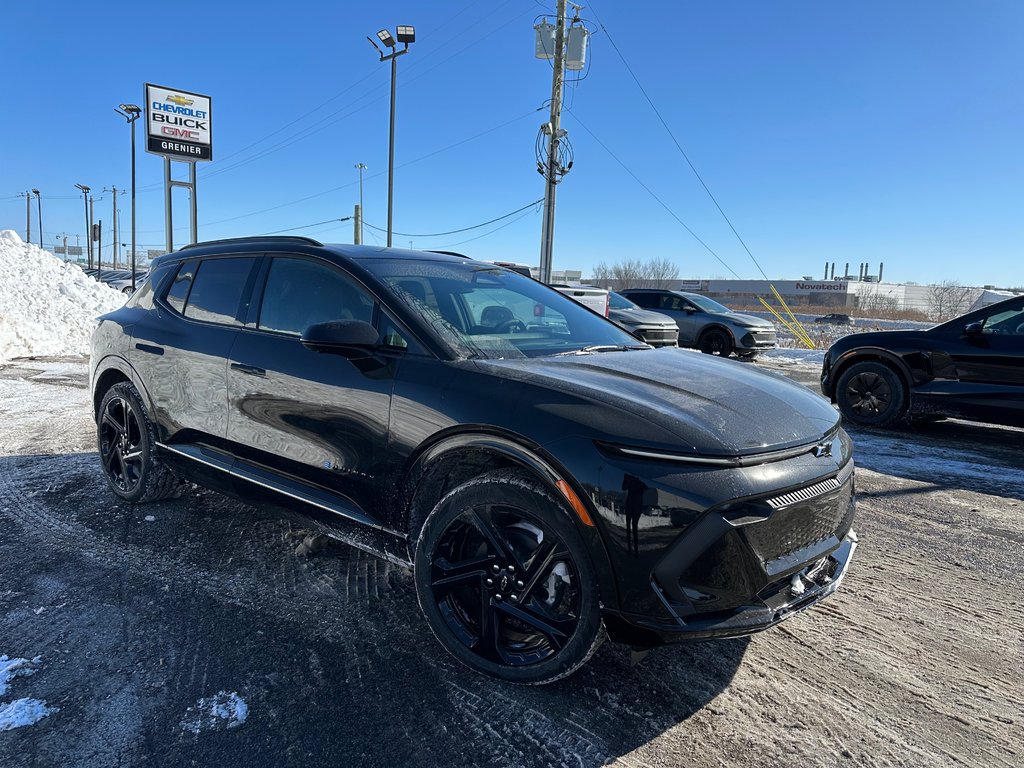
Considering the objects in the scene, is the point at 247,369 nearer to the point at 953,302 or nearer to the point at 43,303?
the point at 43,303

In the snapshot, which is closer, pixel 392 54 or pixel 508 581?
pixel 508 581

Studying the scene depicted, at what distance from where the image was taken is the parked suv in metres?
15.0

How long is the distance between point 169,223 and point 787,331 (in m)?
20.6

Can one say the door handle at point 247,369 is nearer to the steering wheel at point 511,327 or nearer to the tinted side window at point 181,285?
the tinted side window at point 181,285

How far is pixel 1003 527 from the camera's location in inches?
167

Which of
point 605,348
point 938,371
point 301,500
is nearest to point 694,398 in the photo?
point 605,348

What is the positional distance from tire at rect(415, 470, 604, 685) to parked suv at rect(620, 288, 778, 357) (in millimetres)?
12697

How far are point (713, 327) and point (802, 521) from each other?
1399 centimetres

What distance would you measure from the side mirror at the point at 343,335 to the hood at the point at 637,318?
32.8 ft

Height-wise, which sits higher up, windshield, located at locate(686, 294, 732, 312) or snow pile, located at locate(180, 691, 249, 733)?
windshield, located at locate(686, 294, 732, 312)

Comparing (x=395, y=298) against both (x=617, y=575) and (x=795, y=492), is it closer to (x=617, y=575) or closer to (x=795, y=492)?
(x=617, y=575)

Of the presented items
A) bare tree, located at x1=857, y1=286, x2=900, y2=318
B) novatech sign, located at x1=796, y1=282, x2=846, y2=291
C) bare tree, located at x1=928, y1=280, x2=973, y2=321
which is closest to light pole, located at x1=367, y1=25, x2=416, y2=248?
bare tree, located at x1=928, y1=280, x2=973, y2=321

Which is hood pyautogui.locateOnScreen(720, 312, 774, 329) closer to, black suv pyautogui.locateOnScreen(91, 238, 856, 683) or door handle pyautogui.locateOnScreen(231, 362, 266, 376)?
black suv pyautogui.locateOnScreen(91, 238, 856, 683)

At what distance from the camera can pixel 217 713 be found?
227 cm
